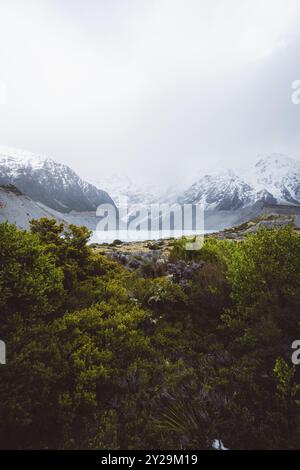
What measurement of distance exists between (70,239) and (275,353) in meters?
6.29

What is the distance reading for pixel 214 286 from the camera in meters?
6.89

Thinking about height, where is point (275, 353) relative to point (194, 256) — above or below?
below

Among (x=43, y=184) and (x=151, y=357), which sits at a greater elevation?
(x=43, y=184)

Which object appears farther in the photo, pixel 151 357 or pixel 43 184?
pixel 43 184

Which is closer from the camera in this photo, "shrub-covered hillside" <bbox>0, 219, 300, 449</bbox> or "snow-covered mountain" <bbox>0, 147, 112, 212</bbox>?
"shrub-covered hillside" <bbox>0, 219, 300, 449</bbox>

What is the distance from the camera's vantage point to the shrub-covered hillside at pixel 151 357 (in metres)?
3.80

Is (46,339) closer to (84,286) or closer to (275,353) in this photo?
(84,286)

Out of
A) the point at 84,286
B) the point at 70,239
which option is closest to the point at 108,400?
the point at 84,286

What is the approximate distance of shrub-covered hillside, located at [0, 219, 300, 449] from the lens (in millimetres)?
3797

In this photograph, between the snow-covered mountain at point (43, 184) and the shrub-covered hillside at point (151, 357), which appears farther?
the snow-covered mountain at point (43, 184)

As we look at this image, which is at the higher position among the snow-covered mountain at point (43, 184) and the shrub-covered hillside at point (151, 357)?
the snow-covered mountain at point (43, 184)

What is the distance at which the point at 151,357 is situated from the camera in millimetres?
5215
